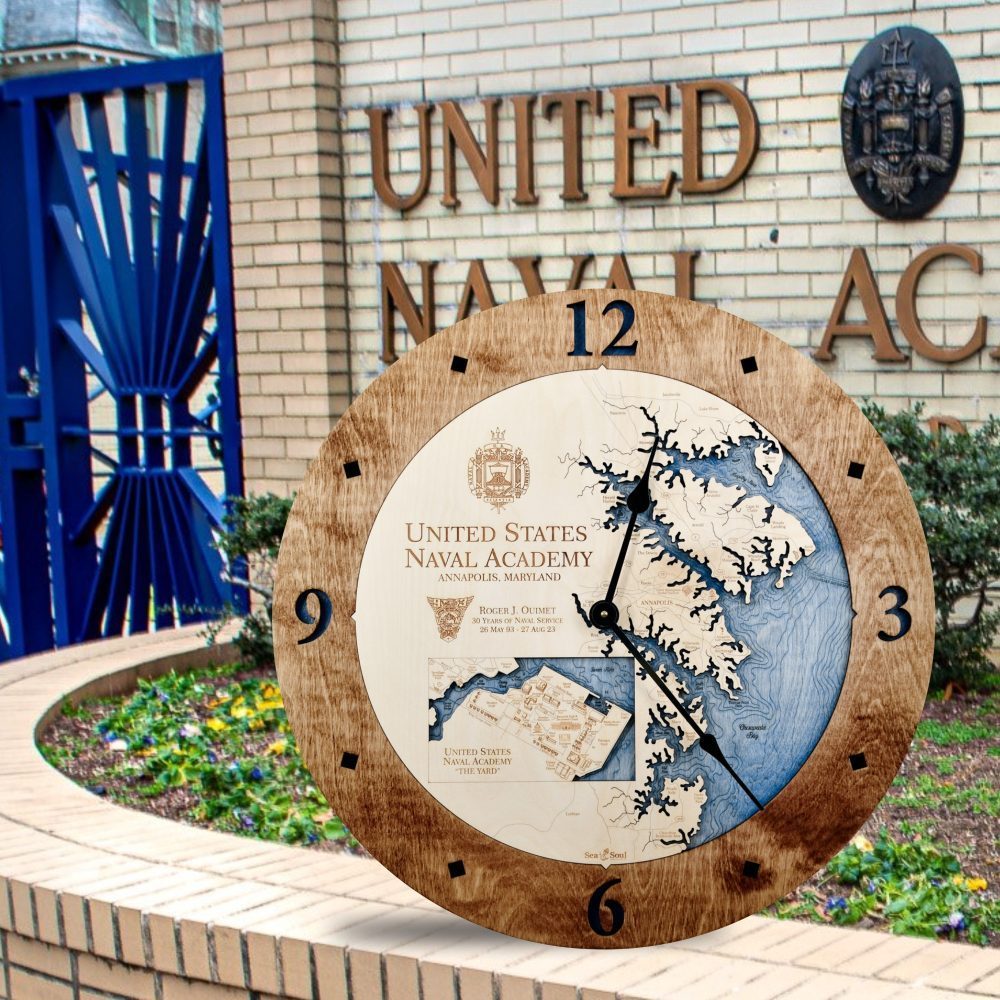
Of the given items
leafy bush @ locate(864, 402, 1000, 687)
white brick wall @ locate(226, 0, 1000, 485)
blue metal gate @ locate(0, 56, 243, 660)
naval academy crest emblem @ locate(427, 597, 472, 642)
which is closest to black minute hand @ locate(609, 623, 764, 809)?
naval academy crest emblem @ locate(427, 597, 472, 642)

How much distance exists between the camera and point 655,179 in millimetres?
6523

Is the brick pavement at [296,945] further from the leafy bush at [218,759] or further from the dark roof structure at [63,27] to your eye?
the dark roof structure at [63,27]

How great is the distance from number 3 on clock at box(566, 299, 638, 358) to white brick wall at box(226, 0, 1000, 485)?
12.5 ft

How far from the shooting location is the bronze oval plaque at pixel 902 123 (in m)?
5.95

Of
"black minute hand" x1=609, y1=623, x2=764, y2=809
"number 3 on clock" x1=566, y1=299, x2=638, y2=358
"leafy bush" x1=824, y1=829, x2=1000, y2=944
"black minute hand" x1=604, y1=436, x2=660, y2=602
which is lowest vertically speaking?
"leafy bush" x1=824, y1=829, x2=1000, y2=944

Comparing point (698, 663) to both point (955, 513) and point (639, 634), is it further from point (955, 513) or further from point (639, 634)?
point (955, 513)

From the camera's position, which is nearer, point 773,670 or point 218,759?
point 773,670

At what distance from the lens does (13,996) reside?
10.7 ft

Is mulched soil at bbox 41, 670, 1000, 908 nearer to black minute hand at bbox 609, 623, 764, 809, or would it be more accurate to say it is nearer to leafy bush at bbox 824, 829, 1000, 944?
leafy bush at bbox 824, 829, 1000, 944

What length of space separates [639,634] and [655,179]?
4346 millimetres

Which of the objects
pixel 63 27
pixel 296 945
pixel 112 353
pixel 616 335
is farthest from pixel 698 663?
pixel 63 27

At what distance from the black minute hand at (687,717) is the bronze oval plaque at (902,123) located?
408cm

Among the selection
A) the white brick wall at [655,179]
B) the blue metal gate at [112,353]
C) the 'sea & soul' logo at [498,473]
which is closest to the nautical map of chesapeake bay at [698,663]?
the 'sea & soul' logo at [498,473]

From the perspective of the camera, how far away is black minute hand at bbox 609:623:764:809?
2.53 metres
